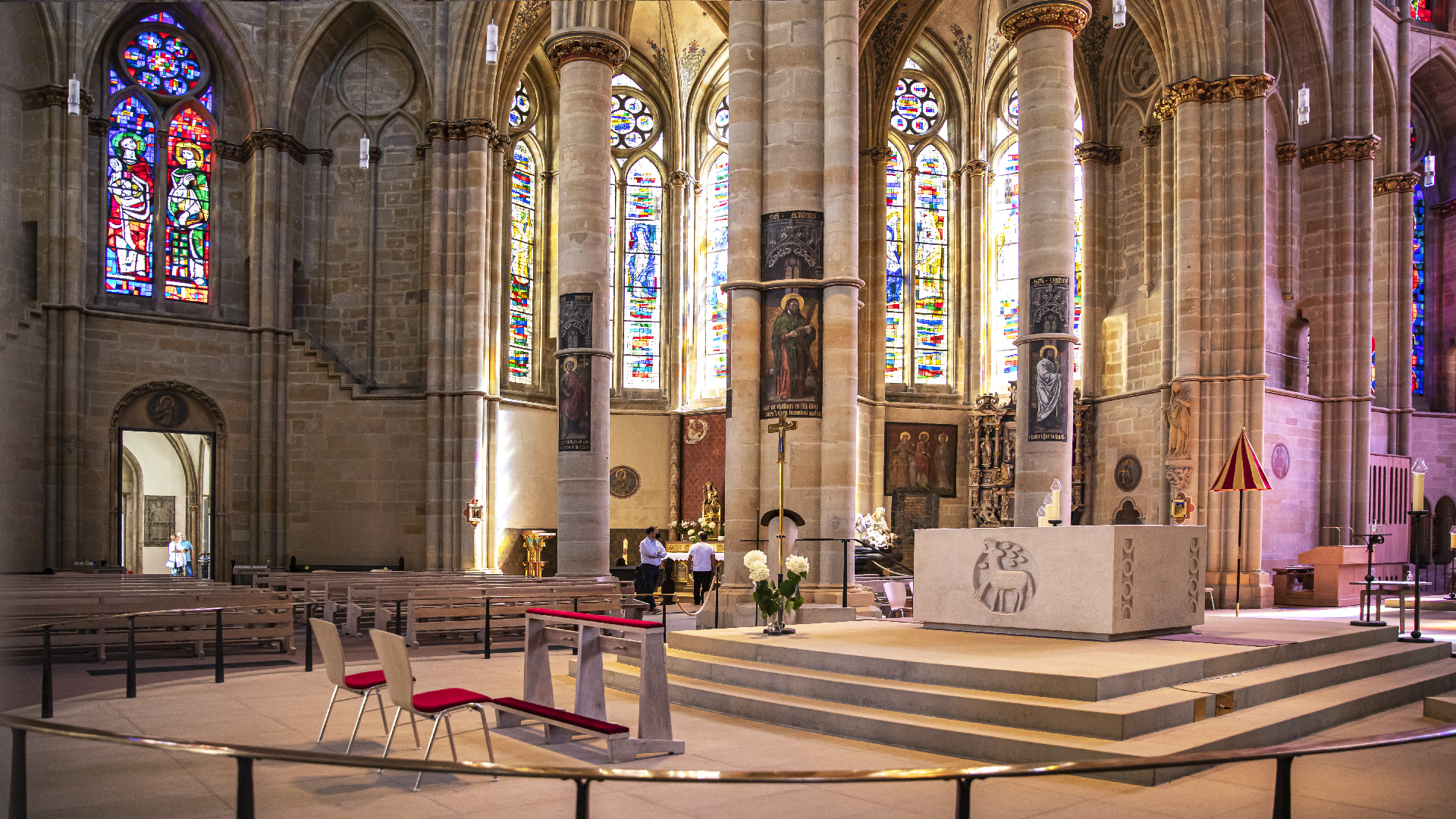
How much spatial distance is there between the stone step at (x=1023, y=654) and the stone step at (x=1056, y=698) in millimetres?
90

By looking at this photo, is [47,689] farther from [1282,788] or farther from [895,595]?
[895,595]

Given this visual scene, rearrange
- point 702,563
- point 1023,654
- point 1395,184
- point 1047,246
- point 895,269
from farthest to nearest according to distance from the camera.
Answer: point 895,269 < point 1395,184 < point 702,563 < point 1047,246 < point 1023,654

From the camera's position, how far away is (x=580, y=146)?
17141mm

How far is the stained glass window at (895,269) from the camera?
2842cm

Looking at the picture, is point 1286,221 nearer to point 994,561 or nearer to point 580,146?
point 580,146

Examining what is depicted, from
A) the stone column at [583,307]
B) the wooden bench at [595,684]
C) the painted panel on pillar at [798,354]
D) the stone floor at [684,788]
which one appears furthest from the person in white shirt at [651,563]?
the stone floor at [684,788]

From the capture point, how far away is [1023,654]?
8.46 meters

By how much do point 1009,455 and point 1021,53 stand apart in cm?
1191

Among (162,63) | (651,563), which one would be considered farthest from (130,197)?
(651,563)

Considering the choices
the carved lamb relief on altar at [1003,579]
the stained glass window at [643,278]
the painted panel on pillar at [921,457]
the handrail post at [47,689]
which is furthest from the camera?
the stained glass window at [643,278]

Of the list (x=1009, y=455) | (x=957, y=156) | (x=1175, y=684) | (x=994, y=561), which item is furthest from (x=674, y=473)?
(x=1175, y=684)

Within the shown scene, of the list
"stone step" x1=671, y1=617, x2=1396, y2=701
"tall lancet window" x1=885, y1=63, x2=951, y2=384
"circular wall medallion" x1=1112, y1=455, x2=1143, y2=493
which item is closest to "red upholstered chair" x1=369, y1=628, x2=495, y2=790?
"stone step" x1=671, y1=617, x2=1396, y2=701

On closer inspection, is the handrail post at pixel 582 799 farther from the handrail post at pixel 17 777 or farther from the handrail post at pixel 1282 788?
the handrail post at pixel 1282 788

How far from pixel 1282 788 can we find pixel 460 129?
23.1 m
